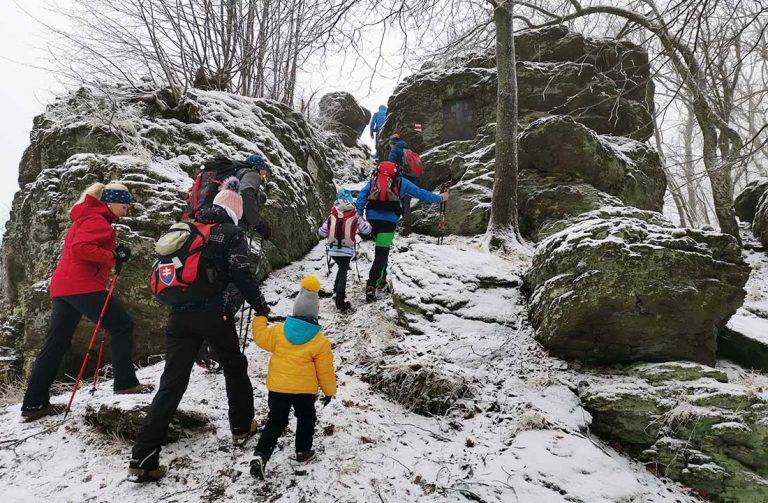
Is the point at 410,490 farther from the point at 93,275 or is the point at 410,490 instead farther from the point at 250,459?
the point at 93,275

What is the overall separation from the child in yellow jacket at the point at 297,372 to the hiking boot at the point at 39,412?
2585 mm

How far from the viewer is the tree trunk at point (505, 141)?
27.8 feet

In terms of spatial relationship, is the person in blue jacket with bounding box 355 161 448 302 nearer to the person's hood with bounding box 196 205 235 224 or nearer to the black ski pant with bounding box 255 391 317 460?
the person's hood with bounding box 196 205 235 224

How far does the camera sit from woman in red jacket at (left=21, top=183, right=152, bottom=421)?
13.8 feet

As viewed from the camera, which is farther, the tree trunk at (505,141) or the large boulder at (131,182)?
the tree trunk at (505,141)

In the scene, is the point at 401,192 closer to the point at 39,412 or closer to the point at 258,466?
the point at 258,466

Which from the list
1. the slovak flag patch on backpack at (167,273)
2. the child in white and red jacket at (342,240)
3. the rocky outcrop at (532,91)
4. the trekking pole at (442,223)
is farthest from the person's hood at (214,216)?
the rocky outcrop at (532,91)

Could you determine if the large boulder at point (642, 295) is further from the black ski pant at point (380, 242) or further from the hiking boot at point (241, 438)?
the hiking boot at point (241, 438)

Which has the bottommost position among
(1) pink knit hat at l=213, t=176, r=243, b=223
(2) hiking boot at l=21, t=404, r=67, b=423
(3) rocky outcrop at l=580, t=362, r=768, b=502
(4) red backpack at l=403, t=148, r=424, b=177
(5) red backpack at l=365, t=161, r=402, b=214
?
(2) hiking boot at l=21, t=404, r=67, b=423

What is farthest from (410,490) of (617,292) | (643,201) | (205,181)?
(643,201)

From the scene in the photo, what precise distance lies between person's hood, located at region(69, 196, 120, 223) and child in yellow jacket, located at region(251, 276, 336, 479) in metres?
2.41

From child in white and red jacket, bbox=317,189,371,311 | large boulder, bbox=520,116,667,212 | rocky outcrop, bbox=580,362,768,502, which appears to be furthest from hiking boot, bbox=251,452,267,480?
large boulder, bbox=520,116,667,212

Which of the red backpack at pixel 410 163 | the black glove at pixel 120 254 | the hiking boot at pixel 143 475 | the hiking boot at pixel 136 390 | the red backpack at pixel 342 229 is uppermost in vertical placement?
the red backpack at pixel 410 163

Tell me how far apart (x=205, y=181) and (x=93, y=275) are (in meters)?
1.64
